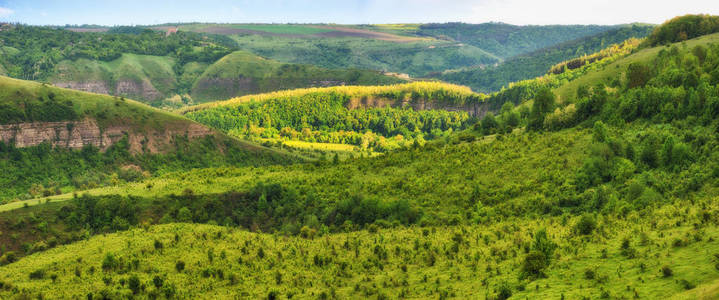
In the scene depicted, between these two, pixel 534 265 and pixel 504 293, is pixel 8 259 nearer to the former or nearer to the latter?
pixel 504 293

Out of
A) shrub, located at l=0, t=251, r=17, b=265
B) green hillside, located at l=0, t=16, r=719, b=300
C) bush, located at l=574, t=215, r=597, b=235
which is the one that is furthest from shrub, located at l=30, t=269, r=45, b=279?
bush, located at l=574, t=215, r=597, b=235

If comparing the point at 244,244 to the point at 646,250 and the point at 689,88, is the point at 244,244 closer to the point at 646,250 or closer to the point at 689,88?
the point at 646,250

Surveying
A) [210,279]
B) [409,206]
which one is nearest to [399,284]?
[210,279]

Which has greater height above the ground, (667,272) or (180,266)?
(667,272)

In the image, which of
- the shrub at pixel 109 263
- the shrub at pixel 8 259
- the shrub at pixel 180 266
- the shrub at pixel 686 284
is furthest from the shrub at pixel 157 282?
the shrub at pixel 686 284

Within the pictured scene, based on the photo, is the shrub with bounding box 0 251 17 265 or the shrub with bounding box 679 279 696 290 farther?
the shrub with bounding box 0 251 17 265

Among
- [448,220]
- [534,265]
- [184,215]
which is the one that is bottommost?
[184,215]

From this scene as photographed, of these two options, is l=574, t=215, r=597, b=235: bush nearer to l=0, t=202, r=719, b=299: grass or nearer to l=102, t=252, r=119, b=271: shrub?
l=0, t=202, r=719, b=299: grass

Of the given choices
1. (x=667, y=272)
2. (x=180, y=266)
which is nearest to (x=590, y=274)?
(x=667, y=272)

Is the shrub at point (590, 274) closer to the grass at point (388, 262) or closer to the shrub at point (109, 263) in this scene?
the grass at point (388, 262)

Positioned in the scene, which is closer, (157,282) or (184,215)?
(157,282)

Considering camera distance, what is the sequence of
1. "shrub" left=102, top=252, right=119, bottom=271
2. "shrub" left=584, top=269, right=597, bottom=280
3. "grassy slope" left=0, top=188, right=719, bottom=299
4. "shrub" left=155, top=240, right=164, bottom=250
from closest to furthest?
1. "grassy slope" left=0, top=188, right=719, bottom=299
2. "shrub" left=584, top=269, right=597, bottom=280
3. "shrub" left=102, top=252, right=119, bottom=271
4. "shrub" left=155, top=240, right=164, bottom=250
